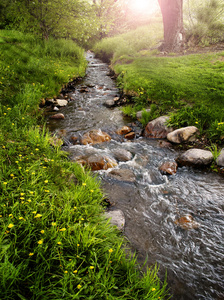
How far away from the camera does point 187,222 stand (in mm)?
3090

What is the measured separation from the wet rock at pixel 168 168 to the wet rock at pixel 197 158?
27 cm

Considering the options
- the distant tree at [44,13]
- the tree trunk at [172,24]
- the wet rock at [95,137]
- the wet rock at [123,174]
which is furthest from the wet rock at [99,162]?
the tree trunk at [172,24]

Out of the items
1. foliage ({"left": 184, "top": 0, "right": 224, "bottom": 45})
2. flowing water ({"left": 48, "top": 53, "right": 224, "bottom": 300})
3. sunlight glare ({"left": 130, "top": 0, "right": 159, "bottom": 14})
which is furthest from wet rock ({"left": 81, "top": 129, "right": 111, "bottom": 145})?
sunlight glare ({"left": 130, "top": 0, "right": 159, "bottom": 14})

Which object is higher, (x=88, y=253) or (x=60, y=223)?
(x=60, y=223)

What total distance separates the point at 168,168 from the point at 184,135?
5.12 ft

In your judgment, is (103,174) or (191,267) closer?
(191,267)

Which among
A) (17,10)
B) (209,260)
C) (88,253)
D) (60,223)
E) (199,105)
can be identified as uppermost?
(17,10)

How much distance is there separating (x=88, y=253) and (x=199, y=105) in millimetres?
5794

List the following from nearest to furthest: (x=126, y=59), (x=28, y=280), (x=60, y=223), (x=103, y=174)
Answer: (x=28, y=280) → (x=60, y=223) → (x=103, y=174) → (x=126, y=59)

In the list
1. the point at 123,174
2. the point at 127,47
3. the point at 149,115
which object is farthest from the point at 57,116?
the point at 127,47

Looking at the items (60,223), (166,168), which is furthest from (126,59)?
(60,223)

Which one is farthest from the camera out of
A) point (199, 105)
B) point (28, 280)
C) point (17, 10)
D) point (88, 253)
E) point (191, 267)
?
point (17, 10)

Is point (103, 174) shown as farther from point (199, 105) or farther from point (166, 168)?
point (199, 105)

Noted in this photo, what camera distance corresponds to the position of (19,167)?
2.72 m
